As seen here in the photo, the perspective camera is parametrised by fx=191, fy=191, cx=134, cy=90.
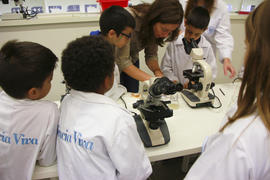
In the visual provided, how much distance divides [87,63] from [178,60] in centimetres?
118

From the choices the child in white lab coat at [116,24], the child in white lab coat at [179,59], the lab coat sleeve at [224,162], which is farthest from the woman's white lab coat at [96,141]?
the child in white lab coat at [179,59]

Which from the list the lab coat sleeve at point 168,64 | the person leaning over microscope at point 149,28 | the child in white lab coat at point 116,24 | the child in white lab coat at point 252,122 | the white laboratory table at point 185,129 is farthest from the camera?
the lab coat sleeve at point 168,64

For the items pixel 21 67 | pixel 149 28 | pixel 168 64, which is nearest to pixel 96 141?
pixel 21 67

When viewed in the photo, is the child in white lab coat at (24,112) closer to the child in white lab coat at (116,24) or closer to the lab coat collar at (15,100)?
the lab coat collar at (15,100)

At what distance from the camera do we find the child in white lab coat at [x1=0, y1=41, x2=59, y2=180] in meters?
0.73

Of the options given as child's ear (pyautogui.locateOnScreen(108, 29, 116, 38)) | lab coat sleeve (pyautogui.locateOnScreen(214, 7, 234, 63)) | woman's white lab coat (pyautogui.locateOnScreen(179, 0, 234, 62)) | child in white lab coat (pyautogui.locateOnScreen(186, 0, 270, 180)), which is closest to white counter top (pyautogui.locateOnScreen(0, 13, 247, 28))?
woman's white lab coat (pyautogui.locateOnScreen(179, 0, 234, 62))

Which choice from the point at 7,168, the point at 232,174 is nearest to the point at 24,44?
Result: the point at 7,168

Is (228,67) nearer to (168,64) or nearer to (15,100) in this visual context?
(168,64)

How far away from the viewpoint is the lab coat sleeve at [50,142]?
0.77 m

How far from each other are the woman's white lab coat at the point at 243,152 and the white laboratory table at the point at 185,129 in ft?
1.19

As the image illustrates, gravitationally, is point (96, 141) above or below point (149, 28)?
below

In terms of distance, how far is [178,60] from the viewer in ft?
5.68

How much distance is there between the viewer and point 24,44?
75cm

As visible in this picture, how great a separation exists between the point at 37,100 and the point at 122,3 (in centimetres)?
120
